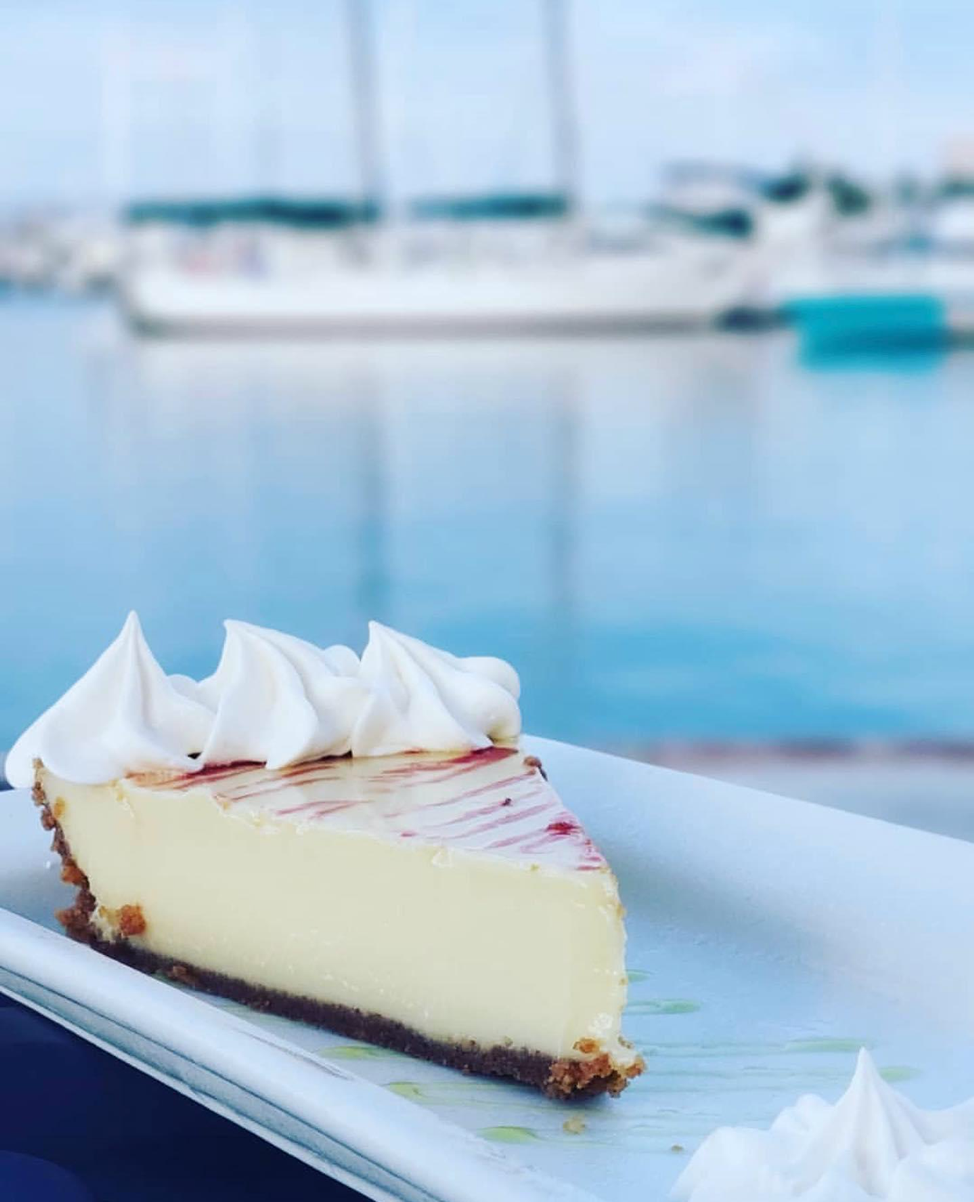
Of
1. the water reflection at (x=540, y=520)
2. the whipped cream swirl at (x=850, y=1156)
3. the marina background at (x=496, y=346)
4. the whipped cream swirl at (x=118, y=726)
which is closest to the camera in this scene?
the whipped cream swirl at (x=850, y=1156)

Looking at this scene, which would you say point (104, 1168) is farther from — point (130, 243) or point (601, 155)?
point (601, 155)

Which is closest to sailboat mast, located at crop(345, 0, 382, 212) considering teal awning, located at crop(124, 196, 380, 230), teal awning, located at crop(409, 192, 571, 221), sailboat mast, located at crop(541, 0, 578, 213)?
teal awning, located at crop(124, 196, 380, 230)

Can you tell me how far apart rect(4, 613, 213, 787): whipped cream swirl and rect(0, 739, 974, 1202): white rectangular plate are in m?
0.09

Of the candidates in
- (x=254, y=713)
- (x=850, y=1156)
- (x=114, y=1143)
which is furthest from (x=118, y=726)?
(x=850, y=1156)

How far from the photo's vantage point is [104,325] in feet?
49.6

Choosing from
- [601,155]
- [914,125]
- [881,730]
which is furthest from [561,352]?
[881,730]

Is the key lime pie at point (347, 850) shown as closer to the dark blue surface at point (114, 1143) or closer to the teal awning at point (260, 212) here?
the dark blue surface at point (114, 1143)

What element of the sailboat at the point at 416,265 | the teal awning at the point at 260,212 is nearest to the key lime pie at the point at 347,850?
the sailboat at the point at 416,265

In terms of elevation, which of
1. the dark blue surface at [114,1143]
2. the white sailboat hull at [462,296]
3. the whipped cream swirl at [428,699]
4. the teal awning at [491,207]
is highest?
the teal awning at [491,207]

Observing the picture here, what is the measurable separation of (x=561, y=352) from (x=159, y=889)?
13499mm

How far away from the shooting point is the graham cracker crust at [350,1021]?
0.90 metres

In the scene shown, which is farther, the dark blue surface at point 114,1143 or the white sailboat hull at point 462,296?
the white sailboat hull at point 462,296

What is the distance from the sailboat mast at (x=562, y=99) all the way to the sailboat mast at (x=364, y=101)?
52.1 inches

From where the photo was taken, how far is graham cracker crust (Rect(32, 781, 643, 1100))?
898 millimetres
